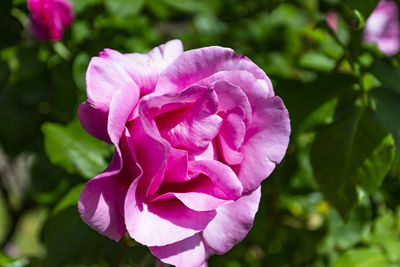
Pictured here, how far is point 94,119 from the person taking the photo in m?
0.66

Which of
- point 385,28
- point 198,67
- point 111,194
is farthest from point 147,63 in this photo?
point 385,28

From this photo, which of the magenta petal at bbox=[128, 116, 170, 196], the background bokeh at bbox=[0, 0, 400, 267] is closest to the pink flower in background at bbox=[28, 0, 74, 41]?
the background bokeh at bbox=[0, 0, 400, 267]

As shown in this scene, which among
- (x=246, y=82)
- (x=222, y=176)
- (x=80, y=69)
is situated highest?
(x=246, y=82)

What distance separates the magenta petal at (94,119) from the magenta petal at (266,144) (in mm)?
207

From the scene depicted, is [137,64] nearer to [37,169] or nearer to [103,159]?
[103,159]

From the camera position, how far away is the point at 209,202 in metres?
0.66

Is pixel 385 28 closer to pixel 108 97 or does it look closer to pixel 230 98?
pixel 230 98

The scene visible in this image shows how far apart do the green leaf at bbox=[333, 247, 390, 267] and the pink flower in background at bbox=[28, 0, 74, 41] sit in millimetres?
917

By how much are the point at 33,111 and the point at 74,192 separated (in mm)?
555

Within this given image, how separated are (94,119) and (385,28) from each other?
132cm

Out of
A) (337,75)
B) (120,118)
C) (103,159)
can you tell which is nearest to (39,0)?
(103,159)

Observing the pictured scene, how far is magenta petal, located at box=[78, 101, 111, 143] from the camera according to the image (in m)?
0.65

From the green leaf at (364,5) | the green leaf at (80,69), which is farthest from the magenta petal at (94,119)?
the green leaf at (364,5)

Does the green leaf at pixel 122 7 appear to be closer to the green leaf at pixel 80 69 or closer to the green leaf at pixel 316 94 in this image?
the green leaf at pixel 80 69
